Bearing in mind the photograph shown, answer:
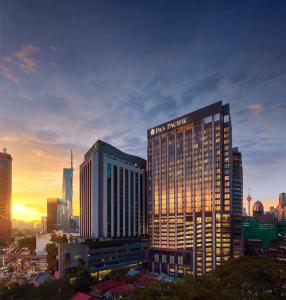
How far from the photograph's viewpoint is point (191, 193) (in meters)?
111

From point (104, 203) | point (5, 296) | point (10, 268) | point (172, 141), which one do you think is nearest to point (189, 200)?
point (172, 141)

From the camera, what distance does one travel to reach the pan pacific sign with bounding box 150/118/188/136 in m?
117

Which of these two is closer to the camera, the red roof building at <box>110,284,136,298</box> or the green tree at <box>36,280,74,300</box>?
the green tree at <box>36,280,74,300</box>

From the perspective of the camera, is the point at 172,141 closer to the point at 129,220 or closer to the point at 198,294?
the point at 129,220

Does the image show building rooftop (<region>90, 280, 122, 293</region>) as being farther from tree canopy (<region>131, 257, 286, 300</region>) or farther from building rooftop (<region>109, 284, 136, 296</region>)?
tree canopy (<region>131, 257, 286, 300</region>)

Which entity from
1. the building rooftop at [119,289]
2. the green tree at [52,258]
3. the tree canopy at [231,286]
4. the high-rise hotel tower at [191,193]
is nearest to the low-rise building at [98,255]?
the green tree at [52,258]

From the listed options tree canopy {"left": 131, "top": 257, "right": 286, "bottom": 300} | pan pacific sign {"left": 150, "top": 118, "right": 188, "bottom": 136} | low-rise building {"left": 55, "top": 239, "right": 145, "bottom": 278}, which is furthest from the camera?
pan pacific sign {"left": 150, "top": 118, "right": 188, "bottom": 136}

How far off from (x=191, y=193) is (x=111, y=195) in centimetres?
3562

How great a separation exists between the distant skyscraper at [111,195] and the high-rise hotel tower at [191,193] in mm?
12075

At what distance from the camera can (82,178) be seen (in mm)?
141375

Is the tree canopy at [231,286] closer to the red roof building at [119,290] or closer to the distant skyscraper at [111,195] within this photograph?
the red roof building at [119,290]

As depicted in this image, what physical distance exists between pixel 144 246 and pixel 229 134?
5952 cm

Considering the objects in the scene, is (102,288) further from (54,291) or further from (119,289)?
(54,291)

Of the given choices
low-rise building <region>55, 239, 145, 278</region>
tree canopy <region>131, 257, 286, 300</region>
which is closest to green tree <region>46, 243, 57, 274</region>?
low-rise building <region>55, 239, 145, 278</region>
